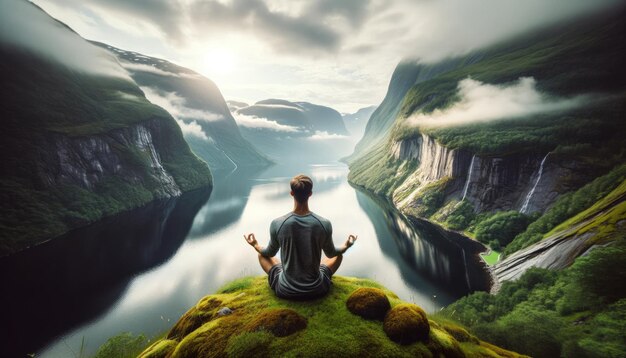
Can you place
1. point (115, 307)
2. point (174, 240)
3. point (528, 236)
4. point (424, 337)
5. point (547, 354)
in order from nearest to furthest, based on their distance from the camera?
point (424, 337) → point (547, 354) → point (115, 307) → point (528, 236) → point (174, 240)

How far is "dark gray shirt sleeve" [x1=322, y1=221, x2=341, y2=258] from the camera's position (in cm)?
844

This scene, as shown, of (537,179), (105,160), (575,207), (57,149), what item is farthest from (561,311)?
(105,160)

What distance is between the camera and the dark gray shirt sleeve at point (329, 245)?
27.7 ft

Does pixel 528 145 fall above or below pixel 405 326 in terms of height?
below

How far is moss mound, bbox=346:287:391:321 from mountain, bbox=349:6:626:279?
156 ft

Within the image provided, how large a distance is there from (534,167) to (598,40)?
79669 mm

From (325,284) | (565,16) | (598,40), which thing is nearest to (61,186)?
(325,284)

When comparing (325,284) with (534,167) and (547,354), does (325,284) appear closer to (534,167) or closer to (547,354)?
(547,354)

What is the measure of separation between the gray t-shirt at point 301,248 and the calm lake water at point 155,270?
34.8 m

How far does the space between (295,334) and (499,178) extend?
91.1m

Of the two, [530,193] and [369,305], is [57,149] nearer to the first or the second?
[369,305]

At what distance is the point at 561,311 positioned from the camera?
3091 cm

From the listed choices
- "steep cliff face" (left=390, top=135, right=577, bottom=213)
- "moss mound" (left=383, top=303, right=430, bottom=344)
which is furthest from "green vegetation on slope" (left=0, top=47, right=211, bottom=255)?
"steep cliff face" (left=390, top=135, right=577, bottom=213)

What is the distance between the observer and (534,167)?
74.0 m
